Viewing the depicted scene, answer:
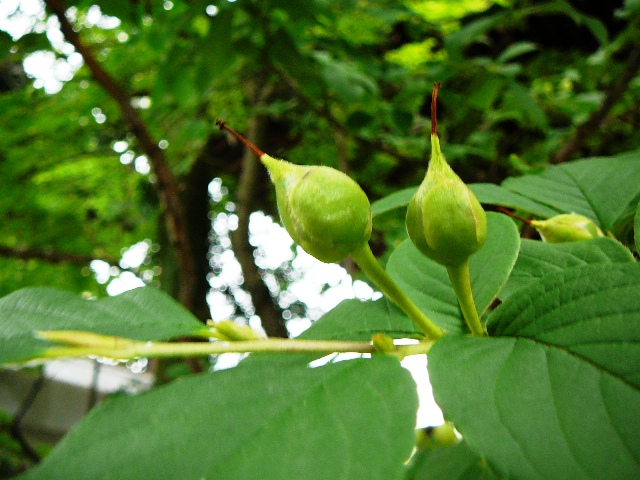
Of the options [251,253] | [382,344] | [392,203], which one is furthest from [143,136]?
[382,344]

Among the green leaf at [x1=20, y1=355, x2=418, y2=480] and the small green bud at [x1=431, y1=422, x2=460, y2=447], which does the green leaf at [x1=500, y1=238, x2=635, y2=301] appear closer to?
the green leaf at [x1=20, y1=355, x2=418, y2=480]

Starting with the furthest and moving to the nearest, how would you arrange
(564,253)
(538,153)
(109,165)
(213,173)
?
(213,173) < (109,165) < (538,153) < (564,253)

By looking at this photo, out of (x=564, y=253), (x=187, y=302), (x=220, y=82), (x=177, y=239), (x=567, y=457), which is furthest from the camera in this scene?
(x=220, y=82)

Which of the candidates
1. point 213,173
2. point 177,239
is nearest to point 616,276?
point 177,239

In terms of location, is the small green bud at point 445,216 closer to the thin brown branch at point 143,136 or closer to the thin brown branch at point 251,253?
the thin brown branch at point 143,136

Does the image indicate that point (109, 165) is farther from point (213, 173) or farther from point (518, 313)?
point (518, 313)

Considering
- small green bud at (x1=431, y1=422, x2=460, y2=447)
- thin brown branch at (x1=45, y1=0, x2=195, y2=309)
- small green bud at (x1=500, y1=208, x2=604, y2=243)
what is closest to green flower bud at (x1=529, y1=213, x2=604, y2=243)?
small green bud at (x1=500, y1=208, x2=604, y2=243)

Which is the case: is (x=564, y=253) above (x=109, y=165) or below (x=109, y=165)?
above

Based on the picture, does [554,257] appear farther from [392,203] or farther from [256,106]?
[256,106]
